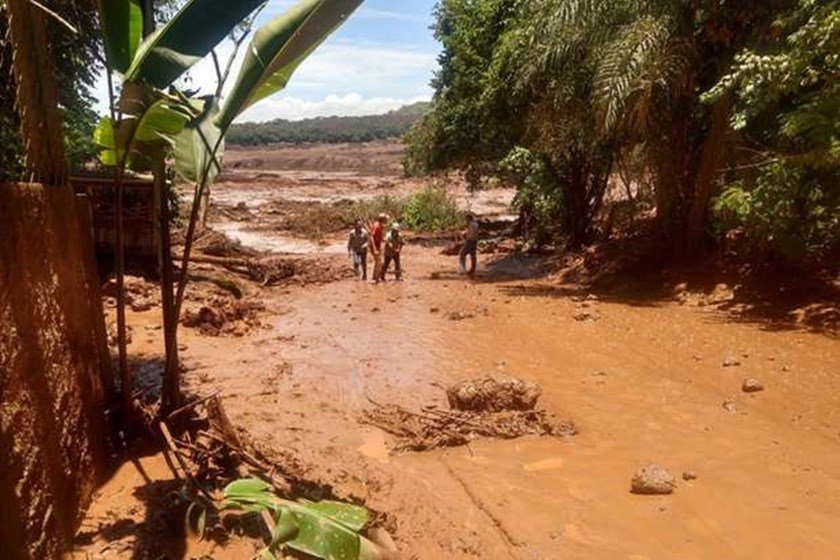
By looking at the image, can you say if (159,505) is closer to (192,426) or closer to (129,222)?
(192,426)

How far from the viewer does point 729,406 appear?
6.10 meters

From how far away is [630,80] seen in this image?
10211 mm

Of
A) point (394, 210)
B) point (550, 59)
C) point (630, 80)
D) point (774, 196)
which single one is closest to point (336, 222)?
point (394, 210)

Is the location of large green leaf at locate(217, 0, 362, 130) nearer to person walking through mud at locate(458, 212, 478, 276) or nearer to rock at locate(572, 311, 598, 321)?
rock at locate(572, 311, 598, 321)

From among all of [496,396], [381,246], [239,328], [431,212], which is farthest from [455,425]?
[431,212]

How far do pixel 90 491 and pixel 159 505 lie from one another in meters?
0.35

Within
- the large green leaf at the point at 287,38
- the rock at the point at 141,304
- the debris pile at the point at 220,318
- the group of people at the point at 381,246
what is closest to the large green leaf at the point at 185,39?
the large green leaf at the point at 287,38

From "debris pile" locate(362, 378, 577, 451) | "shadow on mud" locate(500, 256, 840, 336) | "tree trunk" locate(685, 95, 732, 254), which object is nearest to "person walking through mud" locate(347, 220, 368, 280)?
"shadow on mud" locate(500, 256, 840, 336)

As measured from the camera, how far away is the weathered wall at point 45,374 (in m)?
2.71

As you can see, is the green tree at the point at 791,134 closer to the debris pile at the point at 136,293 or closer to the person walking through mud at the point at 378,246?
the person walking through mud at the point at 378,246

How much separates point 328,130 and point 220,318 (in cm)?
12650

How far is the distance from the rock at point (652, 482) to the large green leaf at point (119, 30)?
3.90 metres

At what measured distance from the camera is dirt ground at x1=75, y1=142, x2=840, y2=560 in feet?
13.0

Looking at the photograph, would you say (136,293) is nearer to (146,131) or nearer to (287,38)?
(146,131)
